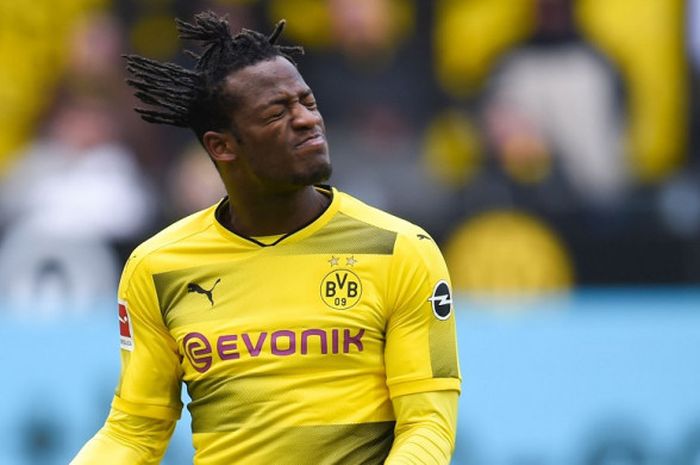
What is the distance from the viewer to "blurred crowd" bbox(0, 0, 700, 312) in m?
7.70

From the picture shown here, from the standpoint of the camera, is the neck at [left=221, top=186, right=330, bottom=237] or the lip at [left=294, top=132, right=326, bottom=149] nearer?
the lip at [left=294, top=132, right=326, bottom=149]

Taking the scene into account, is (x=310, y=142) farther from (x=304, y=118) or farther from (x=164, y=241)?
(x=164, y=241)

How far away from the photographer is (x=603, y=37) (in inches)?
303

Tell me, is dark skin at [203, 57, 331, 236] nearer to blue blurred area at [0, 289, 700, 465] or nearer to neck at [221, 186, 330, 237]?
neck at [221, 186, 330, 237]

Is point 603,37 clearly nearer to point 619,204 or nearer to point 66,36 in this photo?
point 619,204

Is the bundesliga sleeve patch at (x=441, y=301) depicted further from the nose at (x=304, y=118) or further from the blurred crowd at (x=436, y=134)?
the blurred crowd at (x=436, y=134)

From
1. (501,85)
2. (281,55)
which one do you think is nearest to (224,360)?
(281,55)

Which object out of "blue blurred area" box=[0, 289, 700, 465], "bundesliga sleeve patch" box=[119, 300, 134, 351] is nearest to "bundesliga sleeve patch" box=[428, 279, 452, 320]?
"bundesliga sleeve patch" box=[119, 300, 134, 351]

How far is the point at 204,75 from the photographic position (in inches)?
144

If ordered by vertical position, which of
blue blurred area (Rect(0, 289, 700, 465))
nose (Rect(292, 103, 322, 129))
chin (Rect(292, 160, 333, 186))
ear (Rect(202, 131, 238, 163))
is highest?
nose (Rect(292, 103, 322, 129))

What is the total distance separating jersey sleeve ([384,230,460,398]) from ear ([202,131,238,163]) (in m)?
0.46

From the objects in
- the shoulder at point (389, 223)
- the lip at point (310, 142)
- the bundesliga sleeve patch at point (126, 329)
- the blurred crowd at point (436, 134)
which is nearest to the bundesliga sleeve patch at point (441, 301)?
the shoulder at point (389, 223)

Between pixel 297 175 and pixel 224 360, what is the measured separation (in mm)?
476

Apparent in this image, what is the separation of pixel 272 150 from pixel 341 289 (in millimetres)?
365
